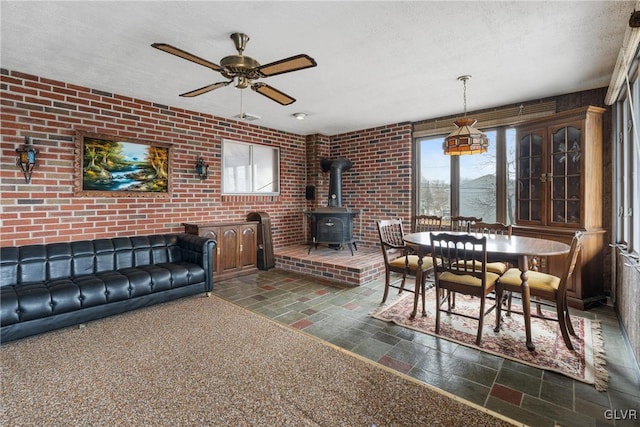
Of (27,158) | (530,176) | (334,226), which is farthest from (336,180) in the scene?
(27,158)

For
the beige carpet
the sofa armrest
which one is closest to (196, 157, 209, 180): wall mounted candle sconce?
the sofa armrest

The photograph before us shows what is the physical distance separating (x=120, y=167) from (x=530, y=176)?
5134 millimetres

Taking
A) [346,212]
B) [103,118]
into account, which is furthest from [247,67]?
[346,212]

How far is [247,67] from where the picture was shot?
224 centimetres

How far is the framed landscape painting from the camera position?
3.57m

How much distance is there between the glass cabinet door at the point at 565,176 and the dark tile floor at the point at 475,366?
3.55ft

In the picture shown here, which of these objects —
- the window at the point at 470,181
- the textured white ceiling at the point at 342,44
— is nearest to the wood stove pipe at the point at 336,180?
the window at the point at 470,181

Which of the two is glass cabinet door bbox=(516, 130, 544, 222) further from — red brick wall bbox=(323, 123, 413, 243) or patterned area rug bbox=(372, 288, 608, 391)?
red brick wall bbox=(323, 123, 413, 243)

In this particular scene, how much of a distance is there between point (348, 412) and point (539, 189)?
351 centimetres

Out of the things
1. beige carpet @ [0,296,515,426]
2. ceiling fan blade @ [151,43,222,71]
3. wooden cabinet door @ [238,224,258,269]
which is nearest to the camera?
beige carpet @ [0,296,515,426]

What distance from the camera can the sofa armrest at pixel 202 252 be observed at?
3715mm

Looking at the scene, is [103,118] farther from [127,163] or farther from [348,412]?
[348,412]

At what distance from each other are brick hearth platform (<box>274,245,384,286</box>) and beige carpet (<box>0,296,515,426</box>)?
64.2 inches

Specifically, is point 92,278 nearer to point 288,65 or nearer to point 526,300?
point 288,65
